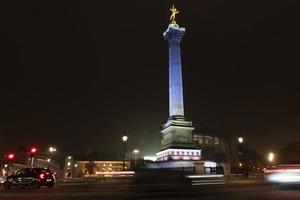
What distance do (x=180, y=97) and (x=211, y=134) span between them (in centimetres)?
6323

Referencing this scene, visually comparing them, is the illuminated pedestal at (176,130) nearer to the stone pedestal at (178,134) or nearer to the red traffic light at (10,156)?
the stone pedestal at (178,134)

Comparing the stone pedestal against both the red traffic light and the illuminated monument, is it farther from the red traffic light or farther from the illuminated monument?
the red traffic light

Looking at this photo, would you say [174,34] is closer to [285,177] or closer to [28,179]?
[28,179]

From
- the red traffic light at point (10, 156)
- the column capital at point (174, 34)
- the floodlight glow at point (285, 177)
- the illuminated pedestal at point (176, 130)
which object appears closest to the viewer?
the floodlight glow at point (285, 177)

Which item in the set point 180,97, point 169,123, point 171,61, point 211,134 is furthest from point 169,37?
point 211,134

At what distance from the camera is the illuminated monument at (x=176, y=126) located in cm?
5091

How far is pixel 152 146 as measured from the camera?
118 metres

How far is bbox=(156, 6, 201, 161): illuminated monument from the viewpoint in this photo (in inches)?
2004

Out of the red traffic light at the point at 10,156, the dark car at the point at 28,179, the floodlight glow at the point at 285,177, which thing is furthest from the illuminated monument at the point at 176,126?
the floodlight glow at the point at 285,177

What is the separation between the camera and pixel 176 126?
51.9 m

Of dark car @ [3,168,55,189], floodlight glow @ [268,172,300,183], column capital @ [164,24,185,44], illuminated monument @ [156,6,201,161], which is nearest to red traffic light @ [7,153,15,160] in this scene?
dark car @ [3,168,55,189]

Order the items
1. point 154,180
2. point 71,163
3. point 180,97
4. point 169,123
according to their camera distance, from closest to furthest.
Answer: point 154,180 → point 169,123 → point 180,97 → point 71,163

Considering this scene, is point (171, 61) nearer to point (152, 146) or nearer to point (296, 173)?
point (296, 173)

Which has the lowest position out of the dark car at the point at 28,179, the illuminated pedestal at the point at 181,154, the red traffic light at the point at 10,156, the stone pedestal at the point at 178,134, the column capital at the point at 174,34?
the dark car at the point at 28,179
